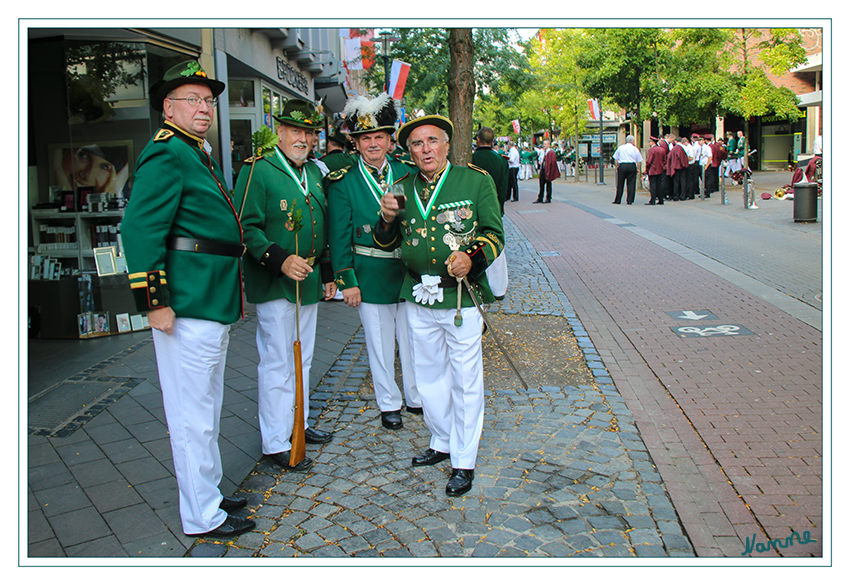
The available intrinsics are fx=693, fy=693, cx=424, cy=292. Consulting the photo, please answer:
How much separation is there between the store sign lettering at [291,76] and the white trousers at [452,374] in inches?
480

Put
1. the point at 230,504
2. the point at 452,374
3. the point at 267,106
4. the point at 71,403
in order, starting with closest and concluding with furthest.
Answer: the point at 230,504, the point at 452,374, the point at 71,403, the point at 267,106

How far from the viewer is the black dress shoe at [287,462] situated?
4.02 m

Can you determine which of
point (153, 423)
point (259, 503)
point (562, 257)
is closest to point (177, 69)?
point (259, 503)

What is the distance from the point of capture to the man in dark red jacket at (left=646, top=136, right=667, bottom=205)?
20.2 meters

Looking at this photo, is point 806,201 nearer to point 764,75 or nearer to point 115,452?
point 764,75

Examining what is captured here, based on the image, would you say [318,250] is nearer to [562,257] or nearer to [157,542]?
[157,542]

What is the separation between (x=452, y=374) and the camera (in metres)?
3.88

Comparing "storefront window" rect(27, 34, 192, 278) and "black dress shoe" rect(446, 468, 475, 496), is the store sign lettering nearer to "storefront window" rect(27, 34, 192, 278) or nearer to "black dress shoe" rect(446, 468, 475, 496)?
"storefront window" rect(27, 34, 192, 278)

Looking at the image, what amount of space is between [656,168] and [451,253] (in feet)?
59.8

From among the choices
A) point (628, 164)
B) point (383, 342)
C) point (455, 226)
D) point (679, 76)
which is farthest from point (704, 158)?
point (455, 226)

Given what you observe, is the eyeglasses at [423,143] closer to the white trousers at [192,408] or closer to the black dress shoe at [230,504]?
the white trousers at [192,408]

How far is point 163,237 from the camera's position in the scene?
3.02 m

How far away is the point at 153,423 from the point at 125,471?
74 cm

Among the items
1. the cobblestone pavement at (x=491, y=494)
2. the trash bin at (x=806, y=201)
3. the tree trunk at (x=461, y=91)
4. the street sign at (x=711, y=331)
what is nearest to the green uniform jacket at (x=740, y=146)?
the trash bin at (x=806, y=201)
